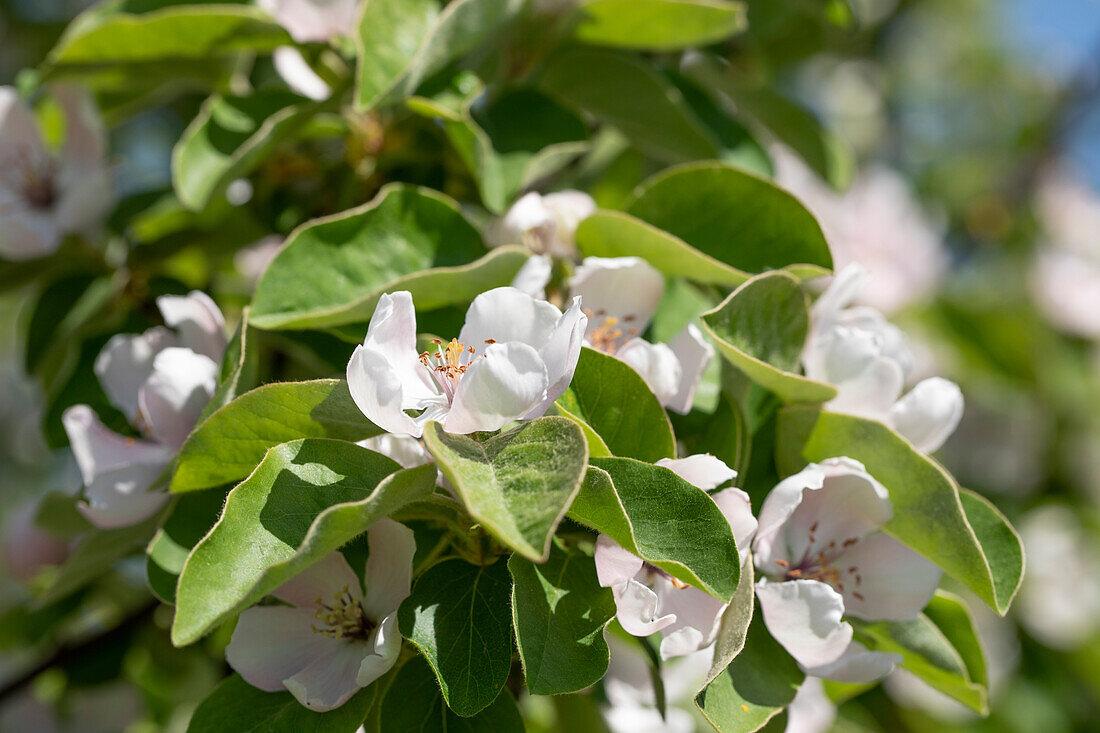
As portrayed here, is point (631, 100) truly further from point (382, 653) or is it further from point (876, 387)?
point (382, 653)

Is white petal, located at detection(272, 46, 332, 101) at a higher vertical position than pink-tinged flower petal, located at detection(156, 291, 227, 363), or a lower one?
higher

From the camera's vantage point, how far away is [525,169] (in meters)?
1.09

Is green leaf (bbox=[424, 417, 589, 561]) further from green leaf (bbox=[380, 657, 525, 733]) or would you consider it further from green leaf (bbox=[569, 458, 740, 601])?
green leaf (bbox=[380, 657, 525, 733])

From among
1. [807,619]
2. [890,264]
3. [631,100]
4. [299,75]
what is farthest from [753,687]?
[890,264]

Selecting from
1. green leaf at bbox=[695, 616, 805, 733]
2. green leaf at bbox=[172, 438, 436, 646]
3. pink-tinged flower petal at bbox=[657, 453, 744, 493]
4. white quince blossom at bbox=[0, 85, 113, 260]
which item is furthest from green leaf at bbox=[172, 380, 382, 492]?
white quince blossom at bbox=[0, 85, 113, 260]

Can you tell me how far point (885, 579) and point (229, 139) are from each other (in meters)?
0.83

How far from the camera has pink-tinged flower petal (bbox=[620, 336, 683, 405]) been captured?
87cm

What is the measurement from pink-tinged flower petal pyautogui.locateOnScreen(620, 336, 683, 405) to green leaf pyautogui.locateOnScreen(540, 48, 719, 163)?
1.28 ft

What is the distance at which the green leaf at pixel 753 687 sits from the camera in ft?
2.47

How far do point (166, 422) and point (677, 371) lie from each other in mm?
478

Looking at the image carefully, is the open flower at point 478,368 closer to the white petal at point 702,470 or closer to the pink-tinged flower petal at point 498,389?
the pink-tinged flower petal at point 498,389

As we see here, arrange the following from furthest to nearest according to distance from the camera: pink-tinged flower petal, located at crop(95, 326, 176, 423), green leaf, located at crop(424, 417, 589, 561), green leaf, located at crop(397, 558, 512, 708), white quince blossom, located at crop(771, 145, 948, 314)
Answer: white quince blossom, located at crop(771, 145, 948, 314) < pink-tinged flower petal, located at crop(95, 326, 176, 423) < green leaf, located at crop(397, 558, 512, 708) < green leaf, located at crop(424, 417, 589, 561)

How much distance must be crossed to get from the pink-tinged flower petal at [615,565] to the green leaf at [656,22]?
660 millimetres

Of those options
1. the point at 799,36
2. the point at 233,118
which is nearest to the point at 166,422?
the point at 233,118
